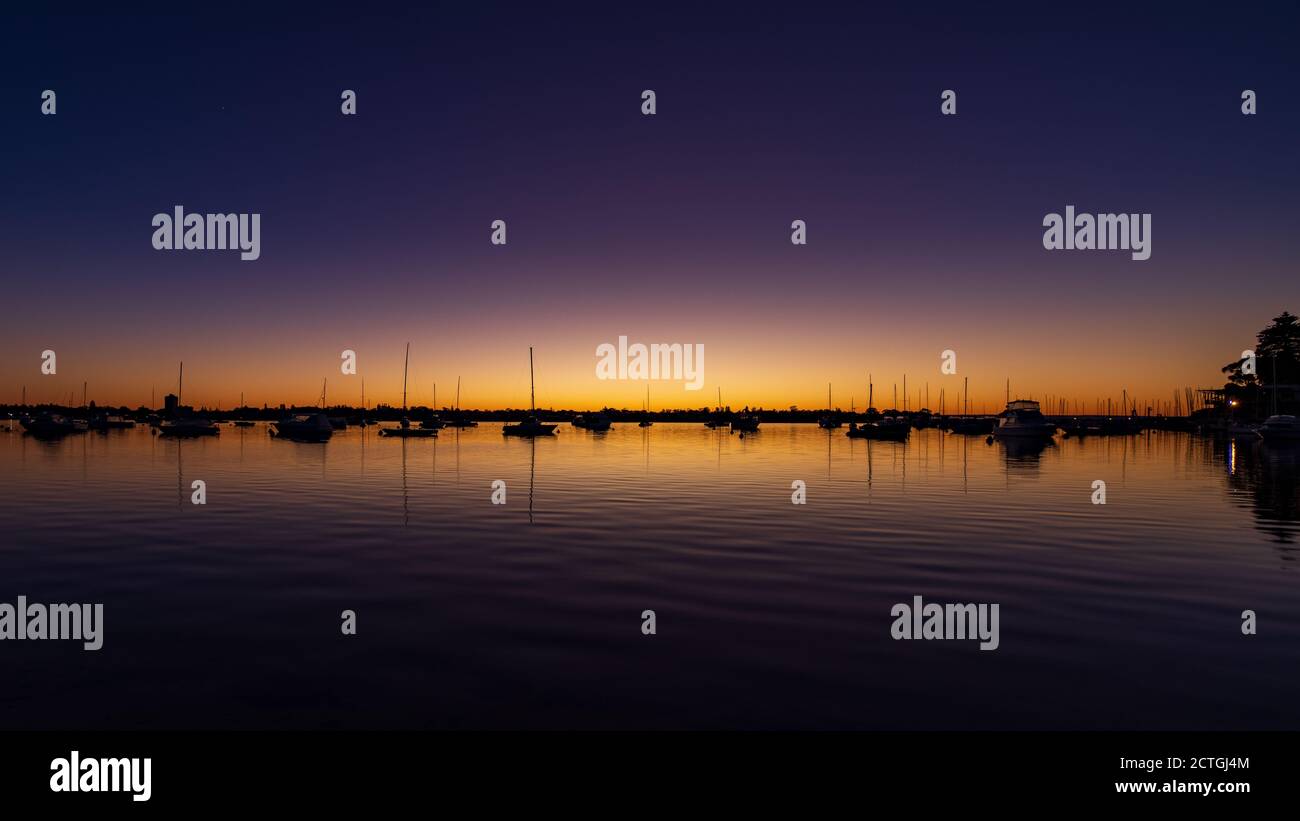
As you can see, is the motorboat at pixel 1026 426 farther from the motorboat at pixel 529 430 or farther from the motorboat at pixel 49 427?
the motorboat at pixel 49 427

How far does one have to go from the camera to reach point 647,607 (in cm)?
1378

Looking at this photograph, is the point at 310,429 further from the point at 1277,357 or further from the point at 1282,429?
the point at 1277,357

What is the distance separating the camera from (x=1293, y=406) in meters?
126

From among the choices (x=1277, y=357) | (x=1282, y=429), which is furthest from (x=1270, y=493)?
(x=1277, y=357)

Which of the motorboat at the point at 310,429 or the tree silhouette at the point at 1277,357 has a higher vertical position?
the tree silhouette at the point at 1277,357

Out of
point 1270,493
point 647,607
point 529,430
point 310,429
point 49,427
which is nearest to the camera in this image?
point 647,607

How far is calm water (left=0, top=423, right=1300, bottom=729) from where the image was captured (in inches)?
352

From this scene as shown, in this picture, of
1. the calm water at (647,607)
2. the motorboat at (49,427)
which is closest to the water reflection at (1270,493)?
the calm water at (647,607)

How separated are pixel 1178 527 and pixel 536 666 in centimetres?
2371

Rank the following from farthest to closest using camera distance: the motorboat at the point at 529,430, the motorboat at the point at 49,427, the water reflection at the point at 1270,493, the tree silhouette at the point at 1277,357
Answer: the tree silhouette at the point at 1277,357, the motorboat at the point at 529,430, the motorboat at the point at 49,427, the water reflection at the point at 1270,493

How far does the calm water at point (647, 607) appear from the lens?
352 inches

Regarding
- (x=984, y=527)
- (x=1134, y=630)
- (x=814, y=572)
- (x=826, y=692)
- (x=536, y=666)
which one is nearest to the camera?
(x=826, y=692)
